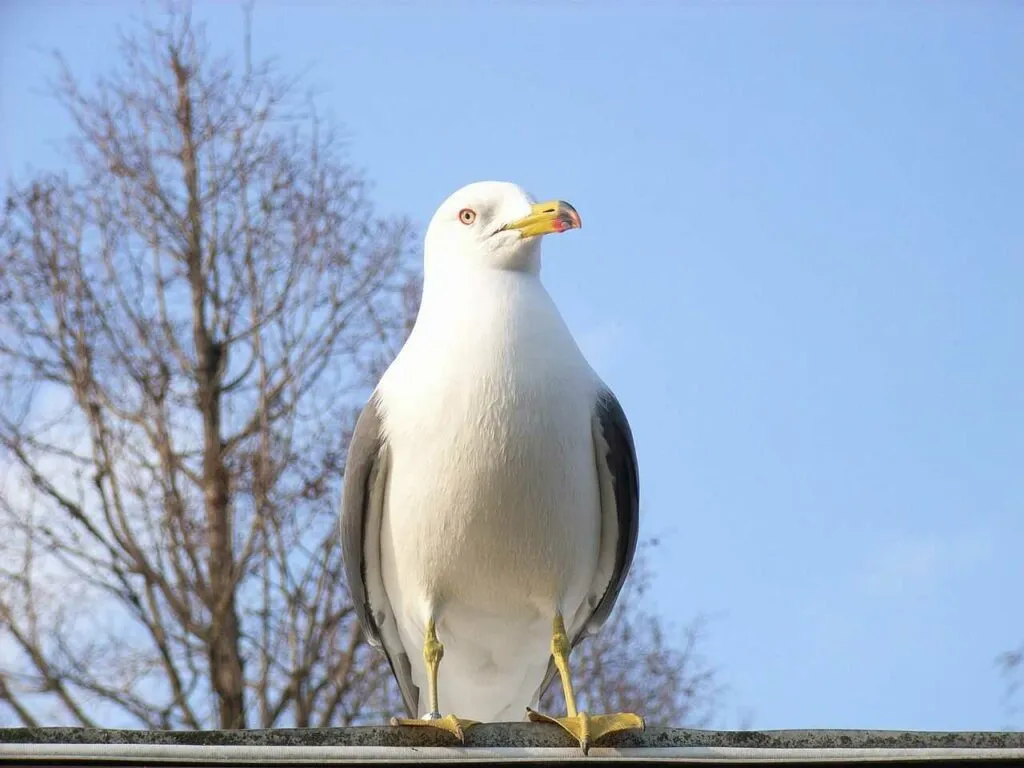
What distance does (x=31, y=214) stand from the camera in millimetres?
7922

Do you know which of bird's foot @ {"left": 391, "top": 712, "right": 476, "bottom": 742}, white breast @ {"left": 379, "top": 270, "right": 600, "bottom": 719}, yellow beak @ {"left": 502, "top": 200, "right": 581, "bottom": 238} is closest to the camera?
bird's foot @ {"left": 391, "top": 712, "right": 476, "bottom": 742}

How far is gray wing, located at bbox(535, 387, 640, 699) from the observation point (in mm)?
3232

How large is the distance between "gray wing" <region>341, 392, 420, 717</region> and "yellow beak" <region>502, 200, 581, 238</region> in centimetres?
→ 58

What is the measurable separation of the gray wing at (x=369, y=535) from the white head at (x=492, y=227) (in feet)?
1.50

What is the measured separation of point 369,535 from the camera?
3348 millimetres

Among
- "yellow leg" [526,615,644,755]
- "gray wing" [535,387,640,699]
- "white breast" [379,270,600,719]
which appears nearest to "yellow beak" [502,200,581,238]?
"white breast" [379,270,600,719]

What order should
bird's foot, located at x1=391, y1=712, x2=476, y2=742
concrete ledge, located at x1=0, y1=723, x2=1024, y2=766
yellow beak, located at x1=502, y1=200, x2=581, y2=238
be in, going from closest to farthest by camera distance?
concrete ledge, located at x1=0, y1=723, x2=1024, y2=766 < bird's foot, located at x1=391, y1=712, x2=476, y2=742 < yellow beak, located at x1=502, y1=200, x2=581, y2=238

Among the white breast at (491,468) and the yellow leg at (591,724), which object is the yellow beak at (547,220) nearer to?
the white breast at (491,468)

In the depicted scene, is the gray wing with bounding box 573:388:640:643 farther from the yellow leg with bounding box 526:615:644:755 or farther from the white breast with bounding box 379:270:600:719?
the yellow leg with bounding box 526:615:644:755

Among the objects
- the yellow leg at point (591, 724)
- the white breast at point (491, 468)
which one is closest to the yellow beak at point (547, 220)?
the white breast at point (491, 468)

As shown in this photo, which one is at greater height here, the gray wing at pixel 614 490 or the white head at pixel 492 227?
the white head at pixel 492 227

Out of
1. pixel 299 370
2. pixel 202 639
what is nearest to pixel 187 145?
pixel 299 370

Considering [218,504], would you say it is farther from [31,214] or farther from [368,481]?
[368,481]

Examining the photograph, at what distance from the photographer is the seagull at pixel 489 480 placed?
3.01m
